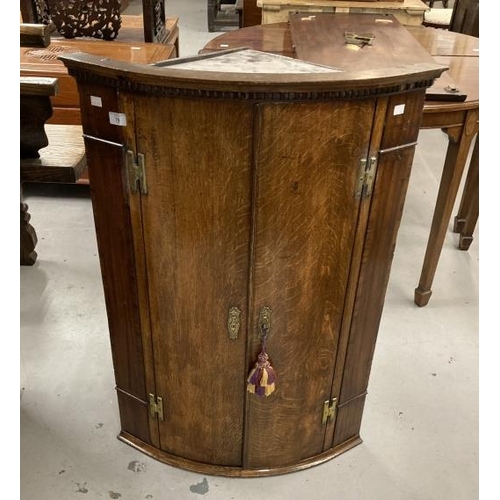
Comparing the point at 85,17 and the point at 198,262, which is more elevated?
the point at 85,17

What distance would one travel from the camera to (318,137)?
1.25 metres

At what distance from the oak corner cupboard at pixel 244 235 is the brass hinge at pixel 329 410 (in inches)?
0.4

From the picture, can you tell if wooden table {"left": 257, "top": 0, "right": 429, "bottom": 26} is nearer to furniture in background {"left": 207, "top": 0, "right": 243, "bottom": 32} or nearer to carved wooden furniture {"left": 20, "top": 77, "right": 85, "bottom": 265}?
carved wooden furniture {"left": 20, "top": 77, "right": 85, "bottom": 265}

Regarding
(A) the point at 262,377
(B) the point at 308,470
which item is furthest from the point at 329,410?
(A) the point at 262,377

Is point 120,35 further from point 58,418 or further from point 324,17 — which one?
point 58,418

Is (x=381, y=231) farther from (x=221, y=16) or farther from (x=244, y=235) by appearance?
(x=221, y=16)

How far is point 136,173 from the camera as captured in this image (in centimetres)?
132

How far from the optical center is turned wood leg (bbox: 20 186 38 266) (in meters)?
2.71

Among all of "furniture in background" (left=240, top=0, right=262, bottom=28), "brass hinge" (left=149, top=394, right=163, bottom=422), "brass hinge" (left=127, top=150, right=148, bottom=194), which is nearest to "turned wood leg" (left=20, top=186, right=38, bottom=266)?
"brass hinge" (left=149, top=394, right=163, bottom=422)

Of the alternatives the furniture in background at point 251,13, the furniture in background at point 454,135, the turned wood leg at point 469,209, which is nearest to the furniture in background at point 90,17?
the furniture in background at point 454,135

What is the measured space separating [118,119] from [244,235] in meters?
0.39

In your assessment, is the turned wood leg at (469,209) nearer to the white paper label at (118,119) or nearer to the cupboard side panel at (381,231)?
the cupboard side panel at (381,231)

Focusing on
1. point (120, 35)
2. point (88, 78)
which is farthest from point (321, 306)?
point (120, 35)

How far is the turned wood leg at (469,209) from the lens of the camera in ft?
9.36
